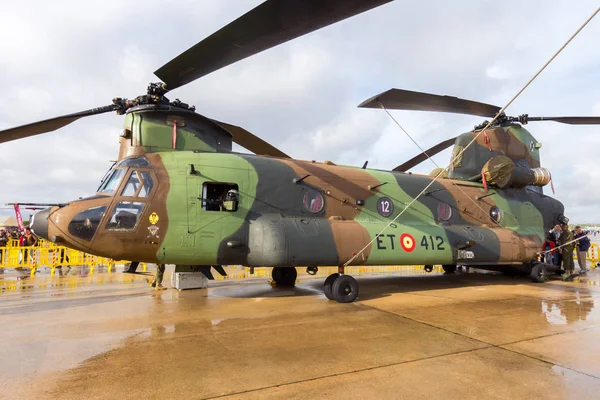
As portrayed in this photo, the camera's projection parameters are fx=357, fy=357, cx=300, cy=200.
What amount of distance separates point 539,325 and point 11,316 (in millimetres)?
9588

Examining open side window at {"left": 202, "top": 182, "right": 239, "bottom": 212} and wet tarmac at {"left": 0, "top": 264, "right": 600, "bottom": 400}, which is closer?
wet tarmac at {"left": 0, "top": 264, "right": 600, "bottom": 400}

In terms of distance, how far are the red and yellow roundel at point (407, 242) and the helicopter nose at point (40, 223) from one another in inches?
316

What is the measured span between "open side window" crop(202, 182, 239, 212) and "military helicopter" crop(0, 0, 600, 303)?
25mm

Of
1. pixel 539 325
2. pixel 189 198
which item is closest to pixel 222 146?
pixel 189 198

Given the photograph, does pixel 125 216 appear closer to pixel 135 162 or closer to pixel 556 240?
pixel 135 162

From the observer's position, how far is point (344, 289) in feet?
26.3

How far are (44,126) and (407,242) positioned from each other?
8869 millimetres

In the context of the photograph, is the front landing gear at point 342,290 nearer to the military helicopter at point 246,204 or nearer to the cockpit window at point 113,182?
the military helicopter at point 246,204

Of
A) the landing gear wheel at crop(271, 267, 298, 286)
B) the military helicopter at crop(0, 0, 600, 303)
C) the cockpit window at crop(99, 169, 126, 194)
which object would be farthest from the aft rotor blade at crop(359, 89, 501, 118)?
the cockpit window at crop(99, 169, 126, 194)

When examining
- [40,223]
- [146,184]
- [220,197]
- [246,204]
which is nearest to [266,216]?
[246,204]

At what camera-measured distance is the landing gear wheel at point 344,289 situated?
26.0 feet

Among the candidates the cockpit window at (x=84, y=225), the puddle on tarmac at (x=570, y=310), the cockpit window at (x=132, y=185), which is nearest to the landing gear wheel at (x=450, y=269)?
the puddle on tarmac at (x=570, y=310)

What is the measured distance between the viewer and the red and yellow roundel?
9.06m

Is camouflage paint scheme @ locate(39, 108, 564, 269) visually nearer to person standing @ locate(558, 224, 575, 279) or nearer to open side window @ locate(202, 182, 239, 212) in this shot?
open side window @ locate(202, 182, 239, 212)
